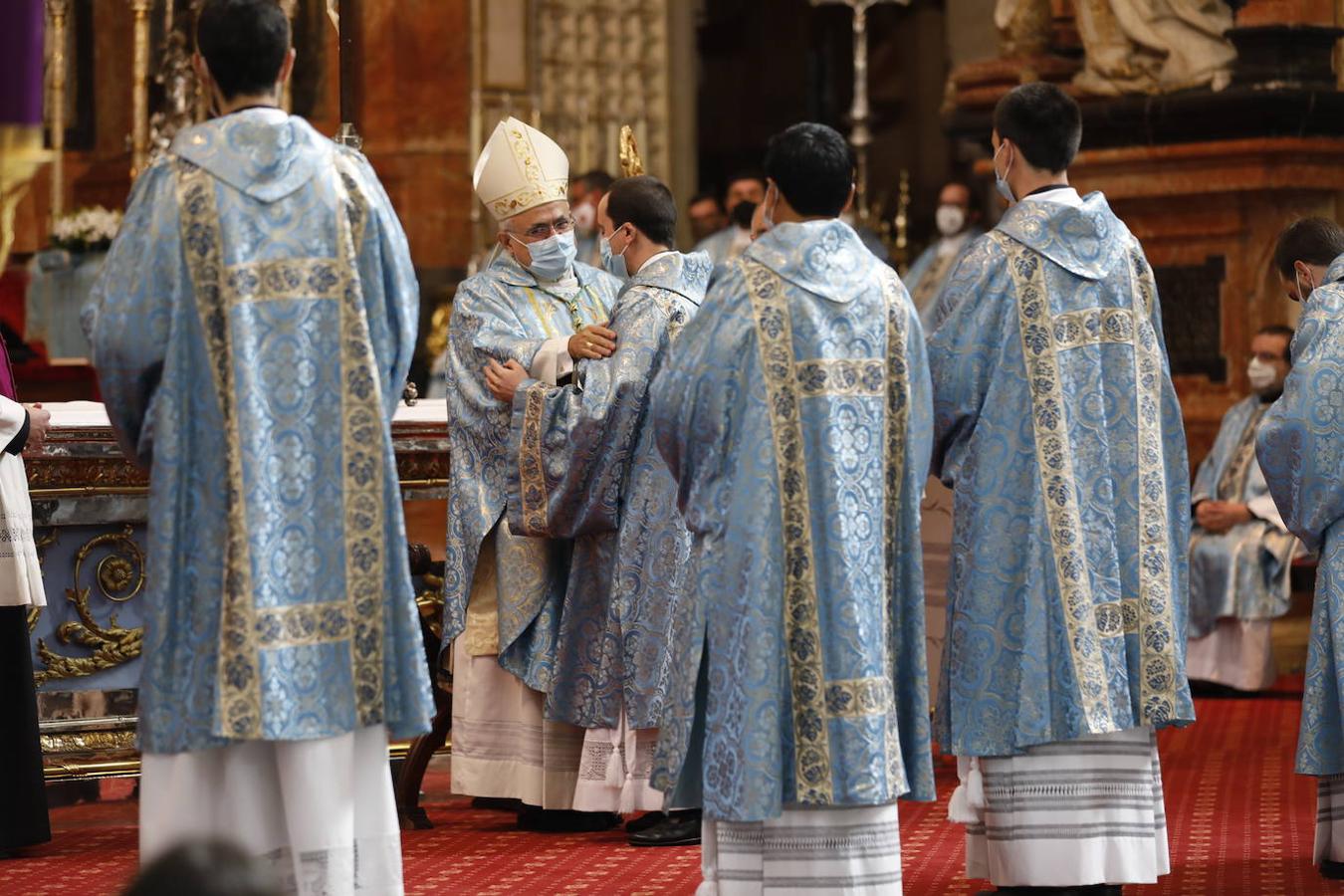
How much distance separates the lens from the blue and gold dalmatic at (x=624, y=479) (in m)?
5.74

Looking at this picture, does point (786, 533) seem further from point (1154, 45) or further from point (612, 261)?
point (1154, 45)

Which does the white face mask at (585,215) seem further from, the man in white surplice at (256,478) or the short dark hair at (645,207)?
the man in white surplice at (256,478)

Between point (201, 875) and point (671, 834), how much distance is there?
4.16m

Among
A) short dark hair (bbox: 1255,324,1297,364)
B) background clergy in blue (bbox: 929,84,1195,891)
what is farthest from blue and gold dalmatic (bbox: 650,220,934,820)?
short dark hair (bbox: 1255,324,1297,364)

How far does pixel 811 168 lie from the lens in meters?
4.34

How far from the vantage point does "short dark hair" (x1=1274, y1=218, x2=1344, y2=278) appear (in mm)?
5492

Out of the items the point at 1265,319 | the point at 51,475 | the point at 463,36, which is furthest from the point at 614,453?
the point at 463,36

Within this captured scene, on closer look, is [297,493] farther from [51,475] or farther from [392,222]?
[51,475]

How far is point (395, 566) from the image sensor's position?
397cm

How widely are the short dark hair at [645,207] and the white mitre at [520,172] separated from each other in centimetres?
24

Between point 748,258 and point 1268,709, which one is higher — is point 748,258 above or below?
above

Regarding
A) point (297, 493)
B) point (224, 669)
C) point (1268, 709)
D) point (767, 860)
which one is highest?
point (297, 493)

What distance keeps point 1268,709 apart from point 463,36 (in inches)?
299

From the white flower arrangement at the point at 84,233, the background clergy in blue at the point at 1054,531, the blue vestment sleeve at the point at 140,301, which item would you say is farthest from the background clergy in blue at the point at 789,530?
the white flower arrangement at the point at 84,233
